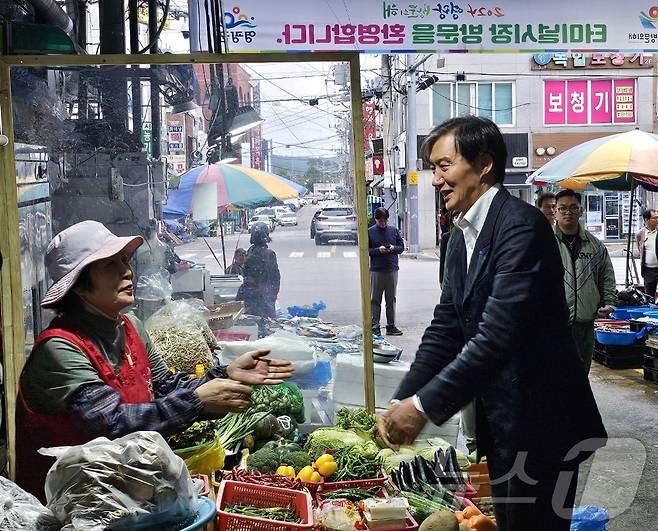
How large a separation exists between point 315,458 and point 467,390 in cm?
218

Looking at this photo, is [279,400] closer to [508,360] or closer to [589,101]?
[508,360]

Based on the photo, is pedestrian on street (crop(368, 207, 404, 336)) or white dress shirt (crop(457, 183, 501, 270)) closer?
white dress shirt (crop(457, 183, 501, 270))

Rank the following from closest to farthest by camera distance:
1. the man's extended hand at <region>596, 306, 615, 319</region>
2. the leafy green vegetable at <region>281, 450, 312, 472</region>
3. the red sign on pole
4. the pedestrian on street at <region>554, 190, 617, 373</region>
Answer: the leafy green vegetable at <region>281, 450, 312, 472</region> < the pedestrian on street at <region>554, 190, 617, 373</region> < the man's extended hand at <region>596, 306, 615, 319</region> < the red sign on pole

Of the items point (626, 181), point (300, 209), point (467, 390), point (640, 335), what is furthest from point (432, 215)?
point (467, 390)

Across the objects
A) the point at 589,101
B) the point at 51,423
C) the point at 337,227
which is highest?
the point at 589,101

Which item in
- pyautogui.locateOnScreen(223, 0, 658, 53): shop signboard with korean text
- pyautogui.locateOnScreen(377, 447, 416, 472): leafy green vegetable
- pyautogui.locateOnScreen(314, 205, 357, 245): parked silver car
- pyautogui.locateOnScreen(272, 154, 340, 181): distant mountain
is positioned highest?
pyautogui.locateOnScreen(223, 0, 658, 53): shop signboard with korean text

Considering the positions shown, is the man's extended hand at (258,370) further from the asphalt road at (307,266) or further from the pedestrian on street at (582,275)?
the pedestrian on street at (582,275)

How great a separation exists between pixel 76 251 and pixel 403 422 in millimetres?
1310

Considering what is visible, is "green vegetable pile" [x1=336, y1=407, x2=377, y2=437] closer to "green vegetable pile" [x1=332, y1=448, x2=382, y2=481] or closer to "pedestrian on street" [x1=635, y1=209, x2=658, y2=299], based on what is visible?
"green vegetable pile" [x1=332, y1=448, x2=382, y2=481]

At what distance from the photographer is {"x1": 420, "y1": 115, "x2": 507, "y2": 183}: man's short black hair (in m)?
3.10

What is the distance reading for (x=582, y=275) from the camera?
7152 millimetres

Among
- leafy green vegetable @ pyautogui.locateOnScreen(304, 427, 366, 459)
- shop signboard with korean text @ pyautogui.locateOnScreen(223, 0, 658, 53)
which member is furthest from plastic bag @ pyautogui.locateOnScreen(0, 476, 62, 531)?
shop signboard with korean text @ pyautogui.locateOnScreen(223, 0, 658, 53)

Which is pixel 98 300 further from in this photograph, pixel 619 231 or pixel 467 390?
pixel 619 231

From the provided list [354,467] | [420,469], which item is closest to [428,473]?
[420,469]
